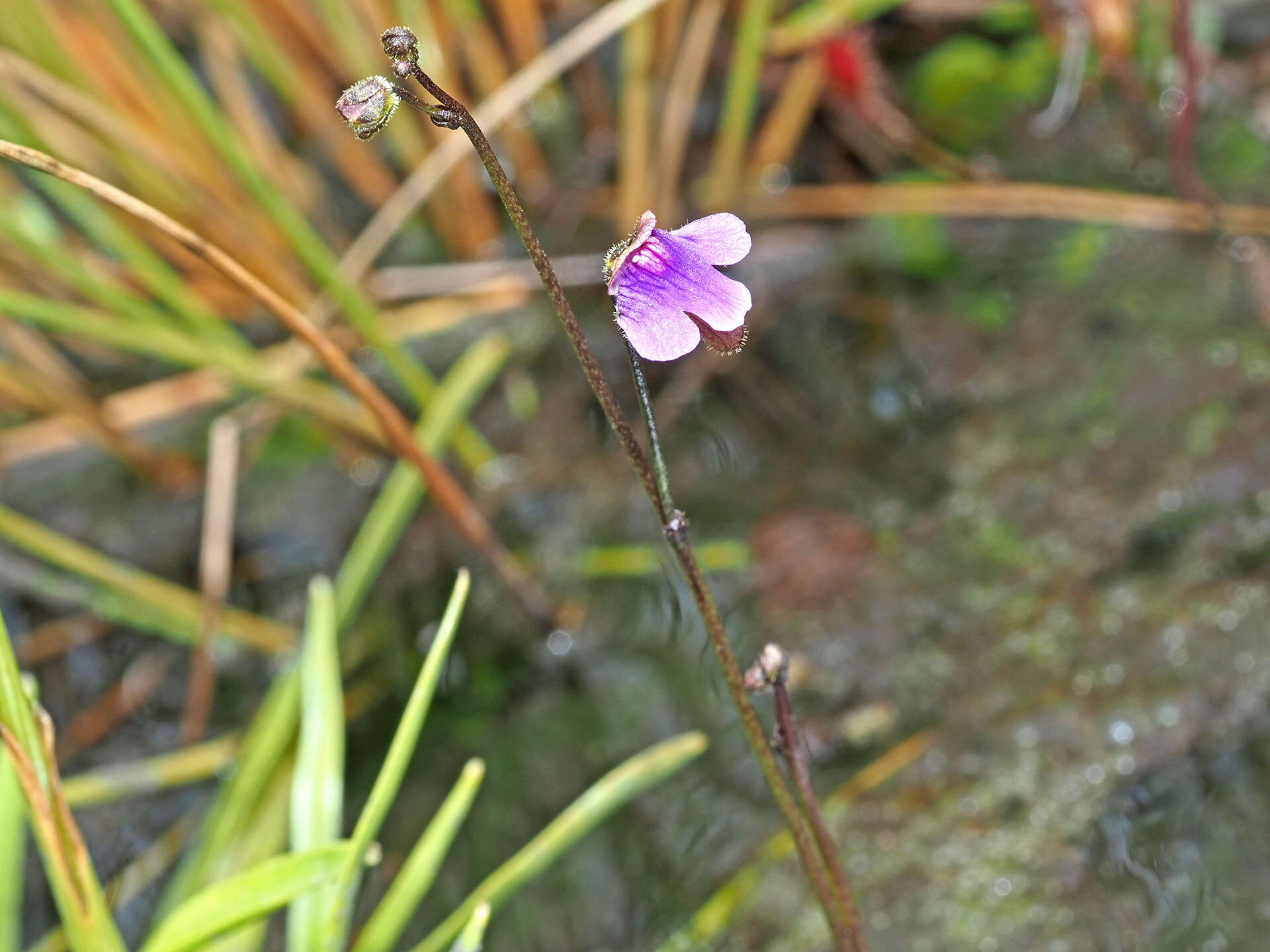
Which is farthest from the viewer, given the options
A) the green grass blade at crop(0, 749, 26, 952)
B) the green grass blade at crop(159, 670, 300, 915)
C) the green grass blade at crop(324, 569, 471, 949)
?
the green grass blade at crop(159, 670, 300, 915)

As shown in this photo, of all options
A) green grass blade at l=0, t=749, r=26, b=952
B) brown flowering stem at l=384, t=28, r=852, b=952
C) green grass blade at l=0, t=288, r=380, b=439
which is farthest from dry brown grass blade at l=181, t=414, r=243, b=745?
brown flowering stem at l=384, t=28, r=852, b=952

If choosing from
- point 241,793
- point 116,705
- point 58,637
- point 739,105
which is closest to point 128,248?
point 58,637

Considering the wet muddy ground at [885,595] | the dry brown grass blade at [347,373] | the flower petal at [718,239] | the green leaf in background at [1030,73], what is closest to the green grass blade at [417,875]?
the wet muddy ground at [885,595]

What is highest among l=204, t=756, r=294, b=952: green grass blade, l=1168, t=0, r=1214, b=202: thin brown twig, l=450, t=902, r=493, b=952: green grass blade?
l=1168, t=0, r=1214, b=202: thin brown twig

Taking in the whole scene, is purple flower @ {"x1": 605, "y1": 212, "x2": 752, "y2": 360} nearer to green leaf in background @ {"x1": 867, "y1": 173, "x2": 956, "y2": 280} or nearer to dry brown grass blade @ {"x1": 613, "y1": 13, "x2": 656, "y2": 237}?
green leaf in background @ {"x1": 867, "y1": 173, "x2": 956, "y2": 280}

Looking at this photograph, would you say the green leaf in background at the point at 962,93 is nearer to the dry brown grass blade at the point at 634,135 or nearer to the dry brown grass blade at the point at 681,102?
the dry brown grass blade at the point at 681,102

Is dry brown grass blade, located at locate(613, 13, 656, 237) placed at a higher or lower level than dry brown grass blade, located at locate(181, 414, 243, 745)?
higher

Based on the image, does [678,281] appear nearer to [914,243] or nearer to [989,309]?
[989,309]
